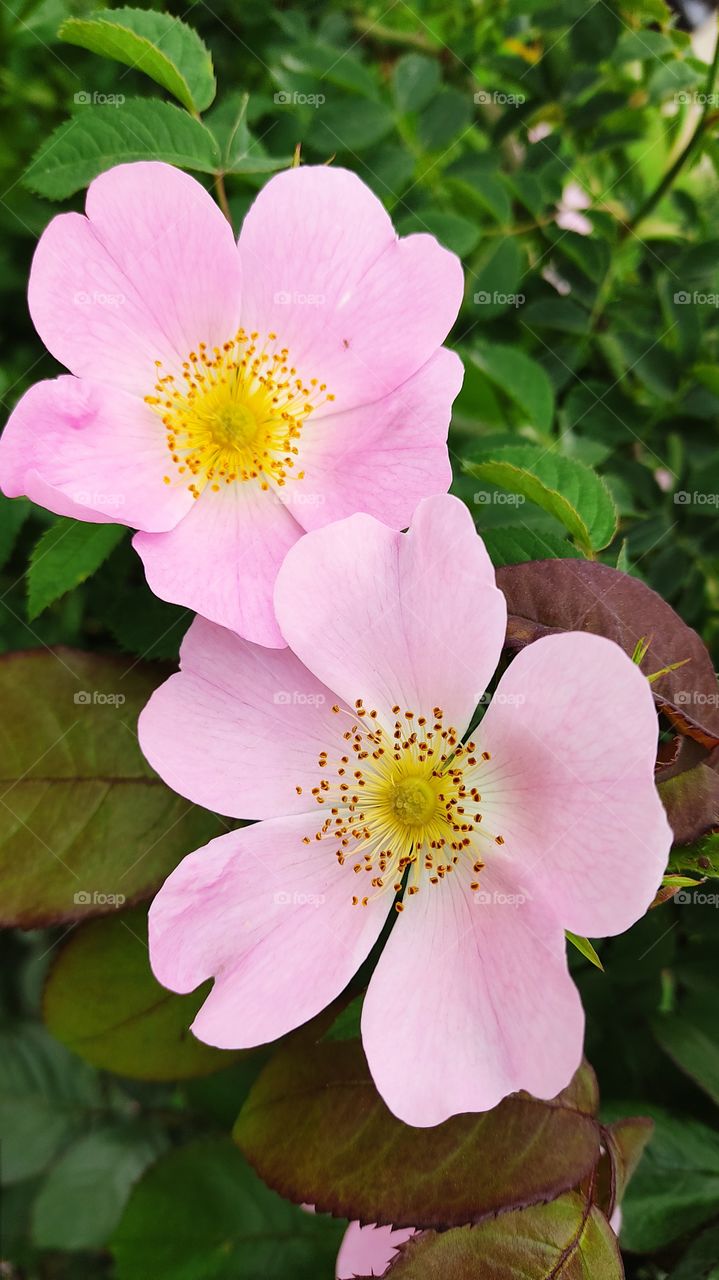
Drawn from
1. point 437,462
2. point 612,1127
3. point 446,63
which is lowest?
point 612,1127

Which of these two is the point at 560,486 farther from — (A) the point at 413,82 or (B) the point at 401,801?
(A) the point at 413,82

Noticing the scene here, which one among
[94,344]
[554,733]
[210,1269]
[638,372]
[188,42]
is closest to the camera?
[554,733]

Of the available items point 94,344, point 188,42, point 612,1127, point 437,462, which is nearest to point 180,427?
point 94,344

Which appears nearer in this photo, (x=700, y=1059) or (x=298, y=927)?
(x=298, y=927)

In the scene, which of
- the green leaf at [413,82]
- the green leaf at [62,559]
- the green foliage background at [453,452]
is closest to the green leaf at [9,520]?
the green foliage background at [453,452]

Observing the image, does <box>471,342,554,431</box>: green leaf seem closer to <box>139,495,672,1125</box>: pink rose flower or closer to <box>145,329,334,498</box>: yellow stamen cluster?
<box>145,329,334,498</box>: yellow stamen cluster

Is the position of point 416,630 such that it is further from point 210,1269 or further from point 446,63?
point 446,63

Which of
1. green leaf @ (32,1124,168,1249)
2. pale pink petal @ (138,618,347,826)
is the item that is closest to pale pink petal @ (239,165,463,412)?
pale pink petal @ (138,618,347,826)
